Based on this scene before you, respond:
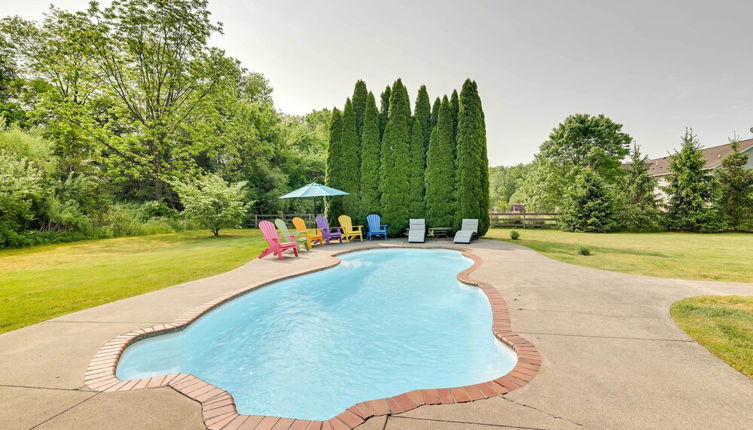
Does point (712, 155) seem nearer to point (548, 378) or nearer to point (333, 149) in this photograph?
point (333, 149)

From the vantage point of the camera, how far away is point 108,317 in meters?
3.87

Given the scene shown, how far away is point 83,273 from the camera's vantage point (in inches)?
258

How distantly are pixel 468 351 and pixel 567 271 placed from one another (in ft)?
13.9

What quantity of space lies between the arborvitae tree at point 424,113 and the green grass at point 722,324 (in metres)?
11.1

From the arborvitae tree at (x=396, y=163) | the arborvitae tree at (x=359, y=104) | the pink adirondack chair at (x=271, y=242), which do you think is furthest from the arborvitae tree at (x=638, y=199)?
the pink adirondack chair at (x=271, y=242)

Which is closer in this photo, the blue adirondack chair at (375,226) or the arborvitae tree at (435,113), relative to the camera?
the blue adirondack chair at (375,226)

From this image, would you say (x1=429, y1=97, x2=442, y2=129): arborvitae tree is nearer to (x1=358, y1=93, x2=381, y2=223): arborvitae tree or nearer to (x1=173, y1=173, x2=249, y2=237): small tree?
(x1=358, y1=93, x2=381, y2=223): arborvitae tree

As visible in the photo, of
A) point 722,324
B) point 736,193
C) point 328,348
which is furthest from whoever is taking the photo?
point 736,193

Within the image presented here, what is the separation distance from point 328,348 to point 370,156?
10.9m

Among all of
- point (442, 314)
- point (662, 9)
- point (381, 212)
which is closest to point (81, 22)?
point (381, 212)

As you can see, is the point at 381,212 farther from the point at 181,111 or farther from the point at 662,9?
the point at 181,111

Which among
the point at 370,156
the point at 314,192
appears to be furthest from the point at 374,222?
the point at 314,192

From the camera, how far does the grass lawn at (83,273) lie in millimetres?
4395

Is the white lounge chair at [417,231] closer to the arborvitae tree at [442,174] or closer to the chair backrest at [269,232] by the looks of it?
the arborvitae tree at [442,174]
